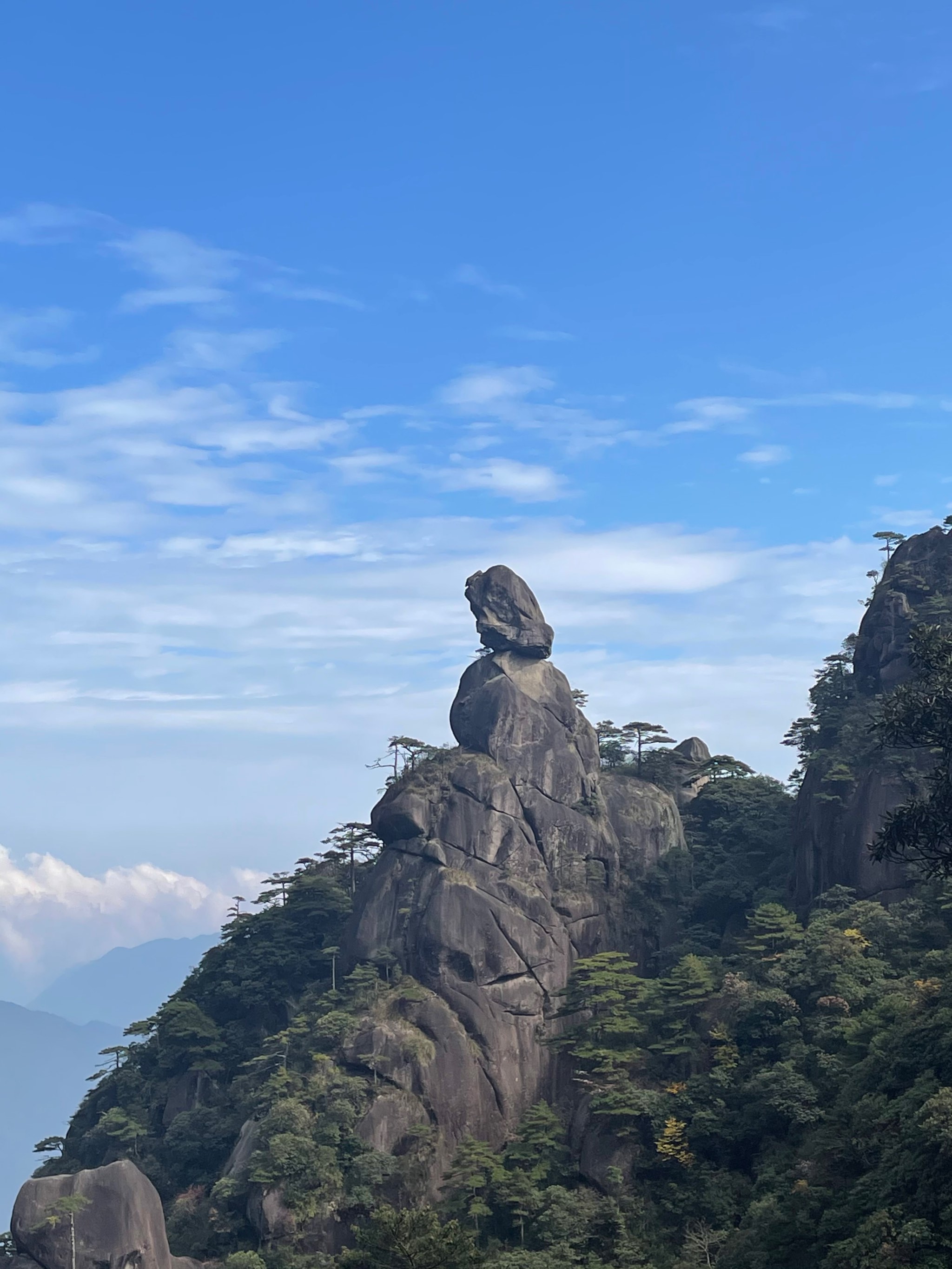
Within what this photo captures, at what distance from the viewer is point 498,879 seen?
6231 centimetres

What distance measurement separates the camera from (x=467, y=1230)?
1893 inches

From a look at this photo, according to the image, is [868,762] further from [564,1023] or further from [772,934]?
[564,1023]

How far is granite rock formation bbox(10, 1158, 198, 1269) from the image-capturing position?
161 feet

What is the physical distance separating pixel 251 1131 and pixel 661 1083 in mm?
16590

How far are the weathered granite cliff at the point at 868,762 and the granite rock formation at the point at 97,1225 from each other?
30.6 metres

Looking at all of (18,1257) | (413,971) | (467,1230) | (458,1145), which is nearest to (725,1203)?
(467,1230)

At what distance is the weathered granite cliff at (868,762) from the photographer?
191ft

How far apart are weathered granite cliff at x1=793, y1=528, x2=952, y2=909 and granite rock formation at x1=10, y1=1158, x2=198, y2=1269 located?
30559 millimetres

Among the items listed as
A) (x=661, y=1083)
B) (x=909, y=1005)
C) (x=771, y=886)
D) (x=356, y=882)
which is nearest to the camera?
(x=909, y=1005)

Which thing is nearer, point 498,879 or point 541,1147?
point 541,1147

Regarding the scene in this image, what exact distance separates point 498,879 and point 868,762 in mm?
17476

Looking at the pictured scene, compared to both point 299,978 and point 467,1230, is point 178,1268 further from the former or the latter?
point 299,978

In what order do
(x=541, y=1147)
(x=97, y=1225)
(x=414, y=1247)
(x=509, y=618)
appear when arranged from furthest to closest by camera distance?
(x=509, y=618) < (x=541, y=1147) < (x=97, y=1225) < (x=414, y=1247)

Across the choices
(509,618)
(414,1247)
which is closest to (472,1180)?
(414,1247)
